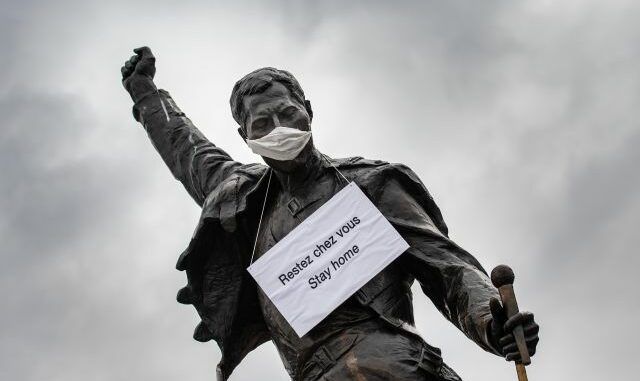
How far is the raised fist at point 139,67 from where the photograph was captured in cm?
1135

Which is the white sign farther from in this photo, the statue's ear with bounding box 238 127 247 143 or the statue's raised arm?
the statue's raised arm

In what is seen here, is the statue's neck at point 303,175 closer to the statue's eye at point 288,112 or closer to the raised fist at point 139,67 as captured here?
the statue's eye at point 288,112

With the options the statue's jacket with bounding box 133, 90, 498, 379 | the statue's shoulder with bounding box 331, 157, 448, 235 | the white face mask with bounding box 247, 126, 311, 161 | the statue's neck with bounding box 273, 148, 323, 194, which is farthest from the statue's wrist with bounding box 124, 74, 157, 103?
the statue's shoulder with bounding box 331, 157, 448, 235

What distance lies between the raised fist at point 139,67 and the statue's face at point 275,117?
8.14ft

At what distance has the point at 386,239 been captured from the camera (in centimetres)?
→ 852

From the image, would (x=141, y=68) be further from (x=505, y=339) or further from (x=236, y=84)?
Result: (x=505, y=339)

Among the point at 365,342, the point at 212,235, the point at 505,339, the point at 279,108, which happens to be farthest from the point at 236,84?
the point at 505,339

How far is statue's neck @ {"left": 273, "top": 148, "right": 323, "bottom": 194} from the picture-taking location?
9125 millimetres

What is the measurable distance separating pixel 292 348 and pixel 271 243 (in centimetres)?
92

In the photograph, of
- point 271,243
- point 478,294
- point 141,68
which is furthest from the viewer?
point 141,68

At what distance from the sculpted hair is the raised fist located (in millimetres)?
2141

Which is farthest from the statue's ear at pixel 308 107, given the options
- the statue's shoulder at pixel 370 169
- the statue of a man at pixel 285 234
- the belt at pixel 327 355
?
the belt at pixel 327 355

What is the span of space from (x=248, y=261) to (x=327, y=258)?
3.19ft

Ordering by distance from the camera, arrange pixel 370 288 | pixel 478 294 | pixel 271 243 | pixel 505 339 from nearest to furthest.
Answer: pixel 505 339 < pixel 478 294 < pixel 370 288 < pixel 271 243
